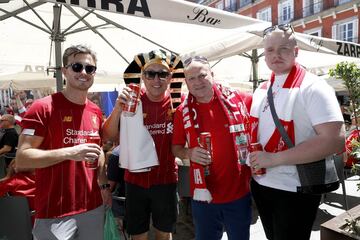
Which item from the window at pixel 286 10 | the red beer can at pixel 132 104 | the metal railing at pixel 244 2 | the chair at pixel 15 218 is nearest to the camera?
the red beer can at pixel 132 104

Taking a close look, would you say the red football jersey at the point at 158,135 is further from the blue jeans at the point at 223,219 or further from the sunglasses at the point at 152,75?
the blue jeans at the point at 223,219

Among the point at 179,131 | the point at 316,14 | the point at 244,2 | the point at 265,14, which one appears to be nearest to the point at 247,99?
the point at 179,131

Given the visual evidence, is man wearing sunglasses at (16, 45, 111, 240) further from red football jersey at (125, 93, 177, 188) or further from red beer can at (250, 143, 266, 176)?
red beer can at (250, 143, 266, 176)

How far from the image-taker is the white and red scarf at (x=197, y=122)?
2312 millimetres

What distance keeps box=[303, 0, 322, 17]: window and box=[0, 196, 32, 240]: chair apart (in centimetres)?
3012

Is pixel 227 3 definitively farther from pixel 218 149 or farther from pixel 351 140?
pixel 218 149

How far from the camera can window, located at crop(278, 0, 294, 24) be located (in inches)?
1224

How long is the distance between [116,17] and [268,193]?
4.02m

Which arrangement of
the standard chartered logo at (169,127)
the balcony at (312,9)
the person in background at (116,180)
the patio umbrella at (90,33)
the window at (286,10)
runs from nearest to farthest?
the standard chartered logo at (169,127), the person in background at (116,180), the patio umbrella at (90,33), the balcony at (312,9), the window at (286,10)

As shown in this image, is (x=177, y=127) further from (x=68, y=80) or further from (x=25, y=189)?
(x=25, y=189)

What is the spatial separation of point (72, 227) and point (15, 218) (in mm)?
1229

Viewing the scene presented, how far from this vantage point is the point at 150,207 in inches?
111

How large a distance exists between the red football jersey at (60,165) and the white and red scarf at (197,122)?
0.70 metres

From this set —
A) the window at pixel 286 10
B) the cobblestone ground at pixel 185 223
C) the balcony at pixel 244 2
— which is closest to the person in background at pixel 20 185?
the cobblestone ground at pixel 185 223
